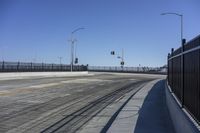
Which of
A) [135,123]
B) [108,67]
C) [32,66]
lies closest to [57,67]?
[32,66]

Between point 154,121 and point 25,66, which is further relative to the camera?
point 25,66

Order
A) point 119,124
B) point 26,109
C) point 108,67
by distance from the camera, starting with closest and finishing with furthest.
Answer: point 119,124, point 26,109, point 108,67

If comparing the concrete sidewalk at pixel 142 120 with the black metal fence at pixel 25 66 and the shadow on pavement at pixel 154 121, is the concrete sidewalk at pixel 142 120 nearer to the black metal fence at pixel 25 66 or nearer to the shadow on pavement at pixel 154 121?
the shadow on pavement at pixel 154 121

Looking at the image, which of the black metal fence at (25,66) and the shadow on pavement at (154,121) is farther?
the black metal fence at (25,66)

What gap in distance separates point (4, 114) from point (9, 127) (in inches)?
111

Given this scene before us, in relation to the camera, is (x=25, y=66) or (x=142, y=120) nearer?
(x=142, y=120)

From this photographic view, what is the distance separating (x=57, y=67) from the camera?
8462cm

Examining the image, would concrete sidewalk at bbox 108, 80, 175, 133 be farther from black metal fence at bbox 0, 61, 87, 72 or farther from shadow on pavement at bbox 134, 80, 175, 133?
black metal fence at bbox 0, 61, 87, 72

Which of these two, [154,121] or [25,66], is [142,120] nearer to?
[154,121]

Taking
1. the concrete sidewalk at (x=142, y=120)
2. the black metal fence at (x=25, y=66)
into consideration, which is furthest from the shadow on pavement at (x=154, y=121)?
the black metal fence at (x=25, y=66)

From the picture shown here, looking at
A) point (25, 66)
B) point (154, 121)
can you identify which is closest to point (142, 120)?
point (154, 121)

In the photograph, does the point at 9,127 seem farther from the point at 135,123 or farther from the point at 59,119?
the point at 135,123

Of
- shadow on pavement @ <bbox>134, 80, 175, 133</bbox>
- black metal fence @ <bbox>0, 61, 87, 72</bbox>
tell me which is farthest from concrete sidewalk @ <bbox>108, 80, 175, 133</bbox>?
black metal fence @ <bbox>0, 61, 87, 72</bbox>

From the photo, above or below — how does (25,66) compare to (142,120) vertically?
above
